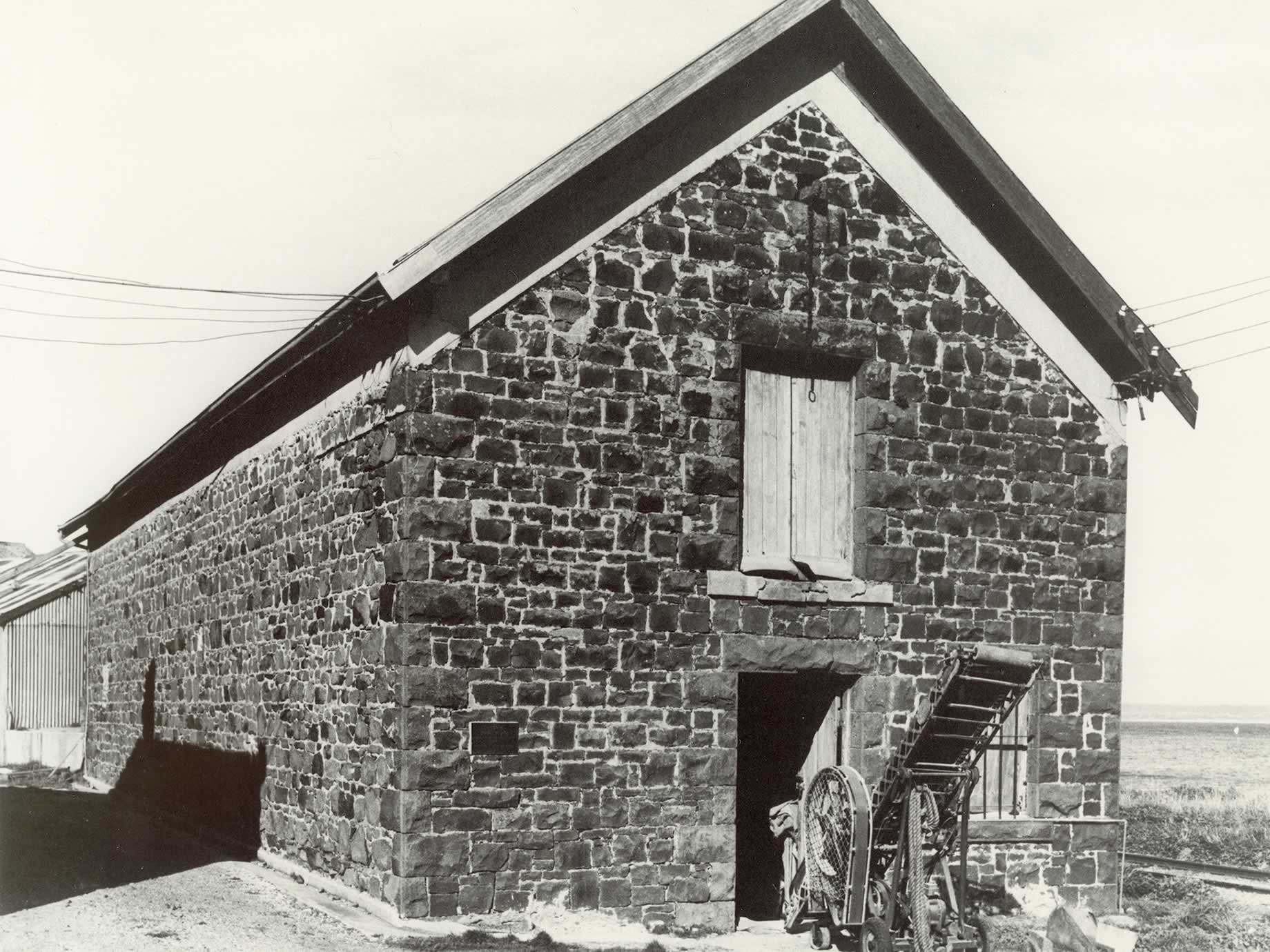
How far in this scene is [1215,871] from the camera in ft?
62.1

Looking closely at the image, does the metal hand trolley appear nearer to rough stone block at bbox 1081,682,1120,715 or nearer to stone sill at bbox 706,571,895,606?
stone sill at bbox 706,571,895,606

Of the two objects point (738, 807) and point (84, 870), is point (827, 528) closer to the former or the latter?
point (738, 807)

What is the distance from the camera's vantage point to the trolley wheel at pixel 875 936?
11.3m

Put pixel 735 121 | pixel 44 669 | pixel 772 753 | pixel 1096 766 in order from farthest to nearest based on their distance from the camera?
pixel 44 669 → pixel 772 753 → pixel 1096 766 → pixel 735 121

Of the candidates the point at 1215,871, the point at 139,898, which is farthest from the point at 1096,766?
the point at 139,898

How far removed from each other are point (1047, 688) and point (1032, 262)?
13.3ft

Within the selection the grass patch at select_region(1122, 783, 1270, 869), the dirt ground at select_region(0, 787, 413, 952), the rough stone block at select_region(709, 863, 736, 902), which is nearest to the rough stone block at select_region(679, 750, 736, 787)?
the rough stone block at select_region(709, 863, 736, 902)

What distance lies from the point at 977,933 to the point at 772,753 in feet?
14.4

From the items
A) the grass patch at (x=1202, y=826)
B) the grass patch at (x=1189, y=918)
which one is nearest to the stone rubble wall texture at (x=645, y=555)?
the grass patch at (x=1189, y=918)

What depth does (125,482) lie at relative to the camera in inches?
869

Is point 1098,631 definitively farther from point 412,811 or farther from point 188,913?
point 188,913

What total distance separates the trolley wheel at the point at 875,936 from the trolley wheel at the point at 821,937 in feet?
2.39

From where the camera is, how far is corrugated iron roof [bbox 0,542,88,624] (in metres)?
27.1

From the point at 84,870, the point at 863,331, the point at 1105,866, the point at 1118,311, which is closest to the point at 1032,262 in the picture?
the point at 1118,311
